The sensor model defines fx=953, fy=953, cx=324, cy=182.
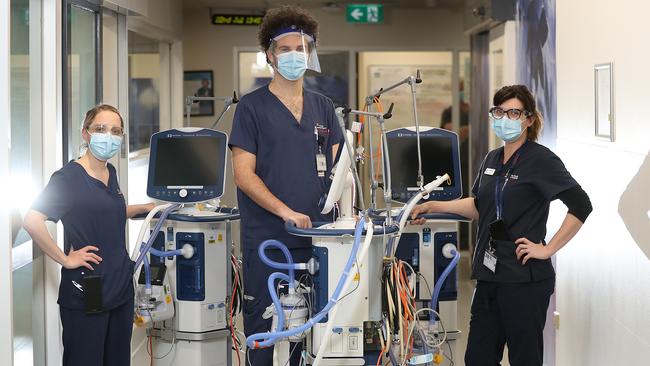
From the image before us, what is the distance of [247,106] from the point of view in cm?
373

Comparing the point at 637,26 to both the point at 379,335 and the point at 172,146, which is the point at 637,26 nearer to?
the point at 379,335

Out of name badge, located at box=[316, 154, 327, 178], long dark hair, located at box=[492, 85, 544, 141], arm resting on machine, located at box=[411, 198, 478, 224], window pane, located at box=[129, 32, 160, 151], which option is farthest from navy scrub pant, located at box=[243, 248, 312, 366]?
window pane, located at box=[129, 32, 160, 151]

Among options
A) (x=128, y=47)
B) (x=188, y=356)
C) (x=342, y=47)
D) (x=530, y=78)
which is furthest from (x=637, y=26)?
(x=342, y=47)

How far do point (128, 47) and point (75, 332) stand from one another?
2.97 metres

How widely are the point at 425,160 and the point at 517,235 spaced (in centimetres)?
82

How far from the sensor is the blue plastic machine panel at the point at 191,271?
454 centimetres

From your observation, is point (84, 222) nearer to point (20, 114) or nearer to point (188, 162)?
point (20, 114)

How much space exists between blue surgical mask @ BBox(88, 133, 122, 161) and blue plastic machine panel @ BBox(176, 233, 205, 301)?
0.95 m

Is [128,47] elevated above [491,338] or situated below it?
above

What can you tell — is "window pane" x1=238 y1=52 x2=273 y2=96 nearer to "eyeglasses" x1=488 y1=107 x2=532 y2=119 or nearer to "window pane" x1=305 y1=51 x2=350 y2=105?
"window pane" x1=305 y1=51 x2=350 y2=105

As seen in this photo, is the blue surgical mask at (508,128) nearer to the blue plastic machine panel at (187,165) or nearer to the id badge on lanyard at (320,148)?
the id badge on lanyard at (320,148)

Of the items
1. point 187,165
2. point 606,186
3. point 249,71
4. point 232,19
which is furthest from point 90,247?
point 249,71

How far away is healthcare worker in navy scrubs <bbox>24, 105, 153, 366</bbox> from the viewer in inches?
139

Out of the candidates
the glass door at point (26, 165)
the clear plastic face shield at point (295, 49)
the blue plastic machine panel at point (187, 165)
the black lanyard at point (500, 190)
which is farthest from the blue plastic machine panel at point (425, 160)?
the glass door at point (26, 165)
